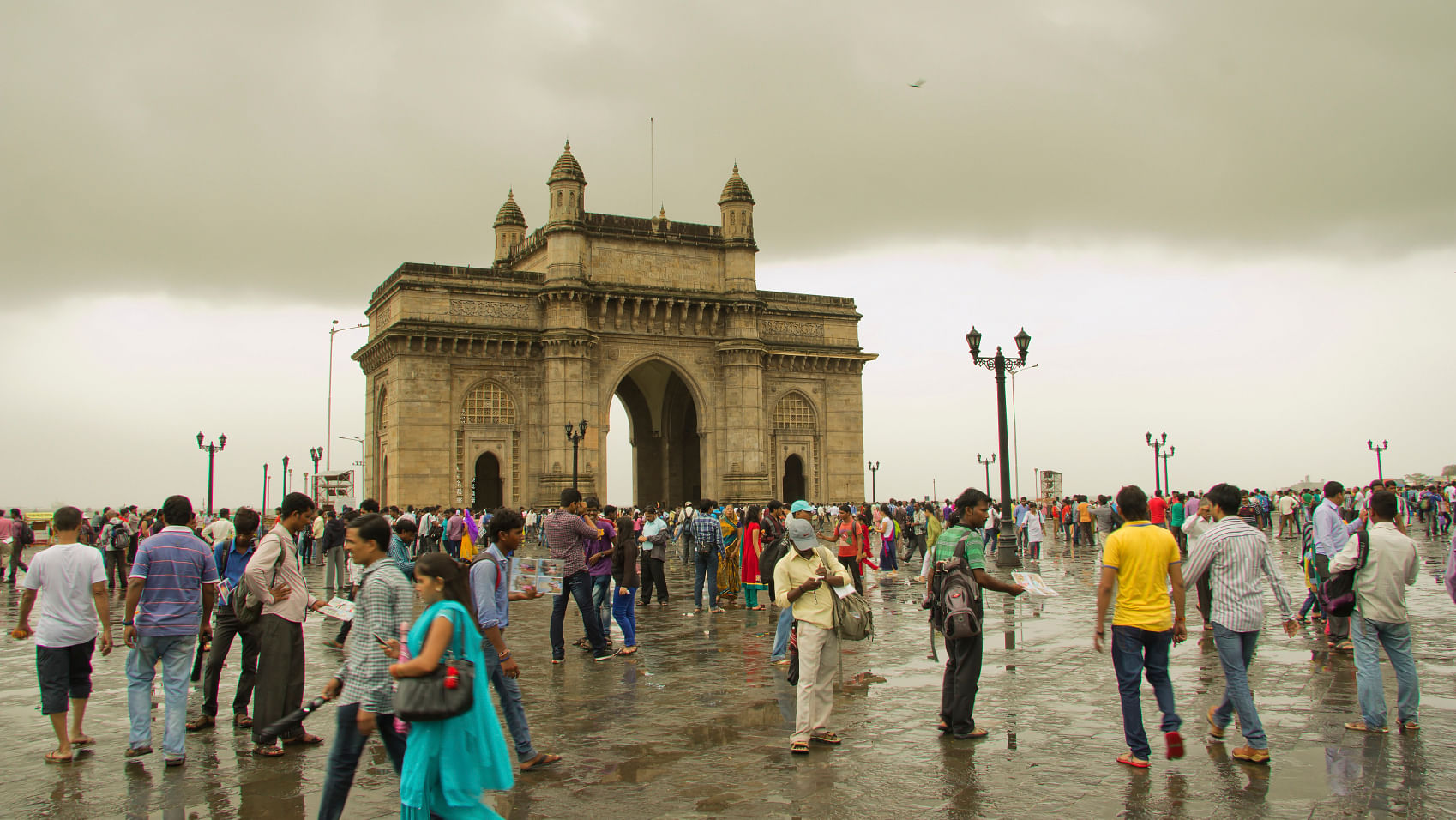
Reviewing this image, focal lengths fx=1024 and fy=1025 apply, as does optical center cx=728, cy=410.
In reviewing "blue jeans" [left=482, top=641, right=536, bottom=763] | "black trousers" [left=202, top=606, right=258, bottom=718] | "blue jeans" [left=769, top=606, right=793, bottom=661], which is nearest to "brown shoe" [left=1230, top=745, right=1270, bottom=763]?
"blue jeans" [left=482, top=641, right=536, bottom=763]

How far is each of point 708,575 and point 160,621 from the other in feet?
29.4

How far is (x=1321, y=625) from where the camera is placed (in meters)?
11.3

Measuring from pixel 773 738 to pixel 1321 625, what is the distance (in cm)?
770

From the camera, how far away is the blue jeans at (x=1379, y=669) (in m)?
6.49

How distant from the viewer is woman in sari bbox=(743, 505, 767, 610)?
1437 cm

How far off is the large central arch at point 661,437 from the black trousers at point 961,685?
130 feet

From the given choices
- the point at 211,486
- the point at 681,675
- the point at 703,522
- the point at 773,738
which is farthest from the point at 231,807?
the point at 211,486

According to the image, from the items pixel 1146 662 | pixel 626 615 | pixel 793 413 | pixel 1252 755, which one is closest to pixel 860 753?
pixel 1146 662

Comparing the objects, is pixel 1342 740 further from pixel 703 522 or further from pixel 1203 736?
pixel 703 522

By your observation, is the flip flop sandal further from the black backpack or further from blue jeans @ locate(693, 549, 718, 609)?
blue jeans @ locate(693, 549, 718, 609)

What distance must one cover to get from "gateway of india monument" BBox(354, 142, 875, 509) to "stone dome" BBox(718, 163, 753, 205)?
5 centimetres

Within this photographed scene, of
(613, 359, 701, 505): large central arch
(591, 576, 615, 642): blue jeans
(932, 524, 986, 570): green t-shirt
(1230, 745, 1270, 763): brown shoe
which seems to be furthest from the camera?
(613, 359, 701, 505): large central arch

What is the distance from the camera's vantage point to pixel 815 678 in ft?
21.6

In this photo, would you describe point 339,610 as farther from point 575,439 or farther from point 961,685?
point 575,439
